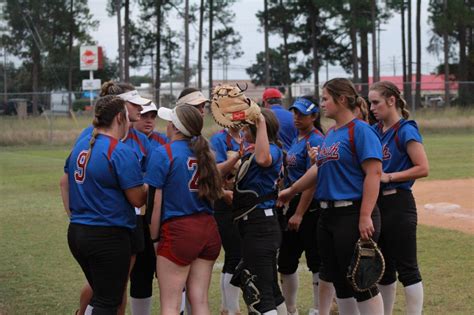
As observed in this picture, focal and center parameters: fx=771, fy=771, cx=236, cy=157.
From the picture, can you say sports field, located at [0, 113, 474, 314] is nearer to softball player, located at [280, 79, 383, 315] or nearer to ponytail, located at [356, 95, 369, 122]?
softball player, located at [280, 79, 383, 315]

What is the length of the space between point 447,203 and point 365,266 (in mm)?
8867

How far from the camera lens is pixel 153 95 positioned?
39875 millimetres

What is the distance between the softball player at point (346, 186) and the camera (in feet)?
17.1

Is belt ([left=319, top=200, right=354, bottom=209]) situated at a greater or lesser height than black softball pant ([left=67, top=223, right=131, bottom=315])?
greater

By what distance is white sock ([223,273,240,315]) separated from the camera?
259 inches

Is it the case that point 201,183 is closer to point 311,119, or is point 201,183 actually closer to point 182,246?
point 182,246

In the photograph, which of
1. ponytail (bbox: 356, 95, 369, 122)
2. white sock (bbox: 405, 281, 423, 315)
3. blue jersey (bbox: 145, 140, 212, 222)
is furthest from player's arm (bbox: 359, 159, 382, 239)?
blue jersey (bbox: 145, 140, 212, 222)

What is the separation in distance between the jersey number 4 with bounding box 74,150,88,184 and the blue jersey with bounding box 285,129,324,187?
7.16 ft

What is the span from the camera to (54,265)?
30.2 ft

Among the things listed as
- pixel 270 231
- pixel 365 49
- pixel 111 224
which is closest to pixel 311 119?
pixel 270 231

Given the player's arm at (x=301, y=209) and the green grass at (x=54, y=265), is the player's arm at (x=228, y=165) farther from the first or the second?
the green grass at (x=54, y=265)

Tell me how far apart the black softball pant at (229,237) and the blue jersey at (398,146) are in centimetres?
131

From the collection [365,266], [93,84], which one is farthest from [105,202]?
[93,84]

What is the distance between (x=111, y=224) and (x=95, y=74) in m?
71.5
